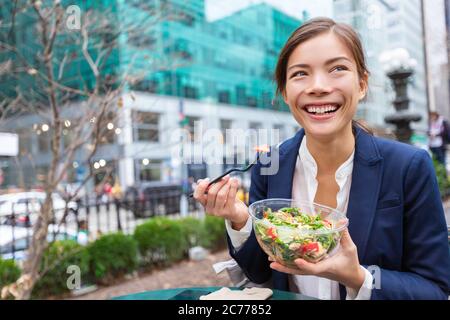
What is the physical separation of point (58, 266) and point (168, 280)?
4.15ft

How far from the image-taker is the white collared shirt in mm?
1081

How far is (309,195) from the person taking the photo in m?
1.14

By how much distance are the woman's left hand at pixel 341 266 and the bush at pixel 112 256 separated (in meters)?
3.64

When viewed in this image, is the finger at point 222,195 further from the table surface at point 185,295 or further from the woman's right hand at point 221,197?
the table surface at point 185,295

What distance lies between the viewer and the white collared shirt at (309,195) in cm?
108

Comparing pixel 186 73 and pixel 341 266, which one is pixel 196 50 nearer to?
pixel 186 73

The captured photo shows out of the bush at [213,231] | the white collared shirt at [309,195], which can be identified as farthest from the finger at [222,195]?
the bush at [213,231]

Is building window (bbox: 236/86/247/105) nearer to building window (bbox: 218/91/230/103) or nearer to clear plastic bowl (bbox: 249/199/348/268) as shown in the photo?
building window (bbox: 218/91/230/103)

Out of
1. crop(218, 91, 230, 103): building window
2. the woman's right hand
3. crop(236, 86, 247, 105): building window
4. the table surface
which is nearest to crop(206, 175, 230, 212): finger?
the woman's right hand

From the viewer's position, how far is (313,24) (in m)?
0.95

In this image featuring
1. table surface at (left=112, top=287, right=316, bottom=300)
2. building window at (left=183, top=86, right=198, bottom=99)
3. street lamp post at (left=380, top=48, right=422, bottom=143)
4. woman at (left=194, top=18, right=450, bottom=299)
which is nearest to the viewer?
woman at (left=194, top=18, right=450, bottom=299)

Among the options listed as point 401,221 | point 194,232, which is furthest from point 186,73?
point 401,221
